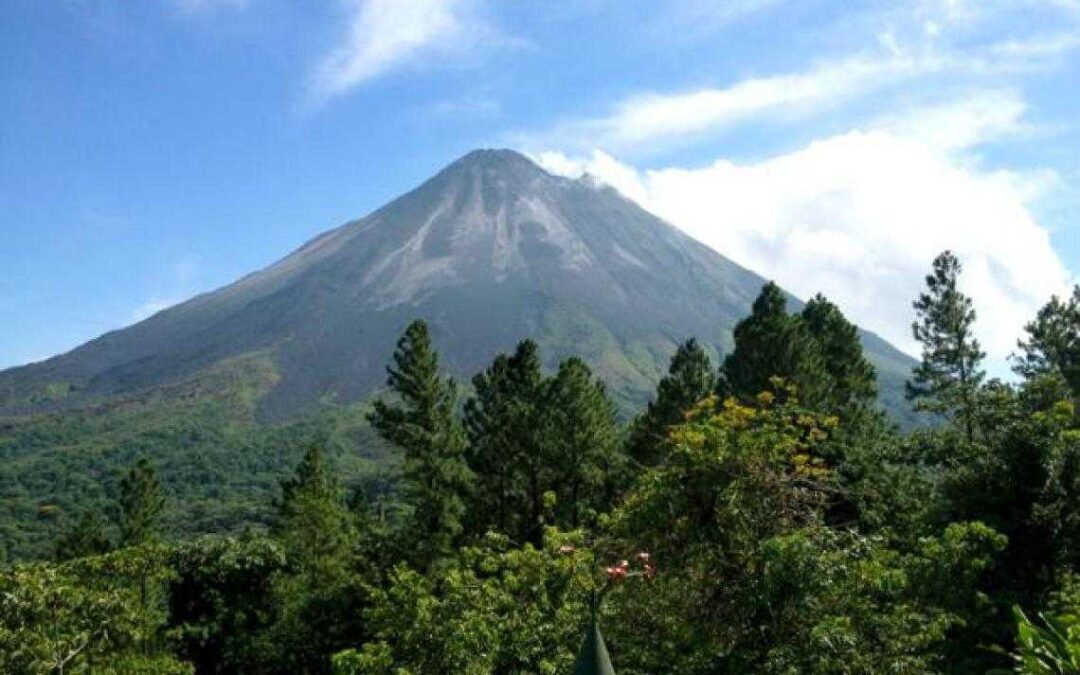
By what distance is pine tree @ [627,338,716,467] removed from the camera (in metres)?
36.3

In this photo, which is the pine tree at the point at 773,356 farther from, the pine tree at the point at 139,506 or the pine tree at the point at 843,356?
the pine tree at the point at 139,506

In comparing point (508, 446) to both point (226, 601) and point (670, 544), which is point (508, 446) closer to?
point (226, 601)

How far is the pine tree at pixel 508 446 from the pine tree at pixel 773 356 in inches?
288

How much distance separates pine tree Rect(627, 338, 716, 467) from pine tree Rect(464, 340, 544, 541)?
5.25 m

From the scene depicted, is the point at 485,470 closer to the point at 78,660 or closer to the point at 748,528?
the point at 78,660

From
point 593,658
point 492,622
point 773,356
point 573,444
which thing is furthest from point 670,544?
point 573,444

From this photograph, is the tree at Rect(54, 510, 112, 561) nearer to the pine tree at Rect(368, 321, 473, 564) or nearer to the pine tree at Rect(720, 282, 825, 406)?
the pine tree at Rect(368, 321, 473, 564)

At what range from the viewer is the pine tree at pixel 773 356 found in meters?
30.5

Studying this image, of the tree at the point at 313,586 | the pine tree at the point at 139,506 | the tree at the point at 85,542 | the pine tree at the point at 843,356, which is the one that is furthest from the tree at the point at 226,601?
the pine tree at the point at 843,356

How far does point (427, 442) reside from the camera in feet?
108

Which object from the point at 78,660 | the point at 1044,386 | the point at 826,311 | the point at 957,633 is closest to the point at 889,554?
the point at 957,633

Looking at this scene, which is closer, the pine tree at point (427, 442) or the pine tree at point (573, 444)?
the pine tree at point (427, 442)

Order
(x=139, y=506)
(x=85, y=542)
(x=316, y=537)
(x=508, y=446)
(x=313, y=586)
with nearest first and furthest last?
1. (x=508, y=446)
2. (x=313, y=586)
3. (x=316, y=537)
4. (x=85, y=542)
5. (x=139, y=506)

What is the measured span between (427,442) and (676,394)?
10.4 meters
